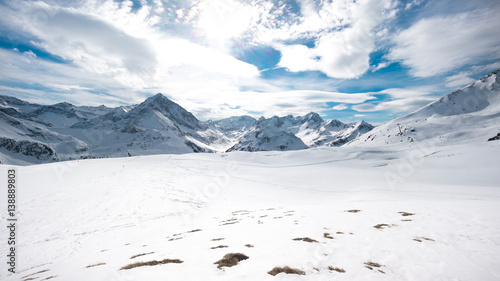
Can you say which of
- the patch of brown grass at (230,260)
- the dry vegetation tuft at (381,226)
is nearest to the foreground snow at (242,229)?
the dry vegetation tuft at (381,226)

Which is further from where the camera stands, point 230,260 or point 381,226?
point 381,226

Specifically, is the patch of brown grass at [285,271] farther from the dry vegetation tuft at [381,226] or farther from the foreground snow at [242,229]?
the dry vegetation tuft at [381,226]

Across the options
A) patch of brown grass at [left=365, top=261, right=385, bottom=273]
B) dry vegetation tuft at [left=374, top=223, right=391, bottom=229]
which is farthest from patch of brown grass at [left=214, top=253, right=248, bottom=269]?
dry vegetation tuft at [left=374, top=223, right=391, bottom=229]

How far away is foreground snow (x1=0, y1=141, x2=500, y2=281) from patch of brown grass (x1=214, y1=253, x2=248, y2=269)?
384 mm

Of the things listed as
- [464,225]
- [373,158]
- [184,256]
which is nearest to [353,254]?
[184,256]

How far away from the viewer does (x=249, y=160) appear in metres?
77.2

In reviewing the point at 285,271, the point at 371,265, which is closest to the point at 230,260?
the point at 285,271

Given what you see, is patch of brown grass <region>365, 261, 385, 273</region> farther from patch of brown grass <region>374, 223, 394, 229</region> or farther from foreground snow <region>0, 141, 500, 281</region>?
patch of brown grass <region>374, 223, 394, 229</region>

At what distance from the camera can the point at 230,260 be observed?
8.79m

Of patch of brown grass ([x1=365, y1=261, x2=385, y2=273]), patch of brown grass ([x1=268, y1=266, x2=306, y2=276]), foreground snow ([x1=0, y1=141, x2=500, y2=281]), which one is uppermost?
patch of brown grass ([x1=268, y1=266, x2=306, y2=276])

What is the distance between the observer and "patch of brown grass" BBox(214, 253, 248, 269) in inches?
A: 330

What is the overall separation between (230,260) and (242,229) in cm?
601

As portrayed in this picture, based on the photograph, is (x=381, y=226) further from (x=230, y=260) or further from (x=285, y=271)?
(x=230, y=260)

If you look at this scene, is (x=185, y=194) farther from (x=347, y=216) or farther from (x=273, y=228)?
(x=347, y=216)
